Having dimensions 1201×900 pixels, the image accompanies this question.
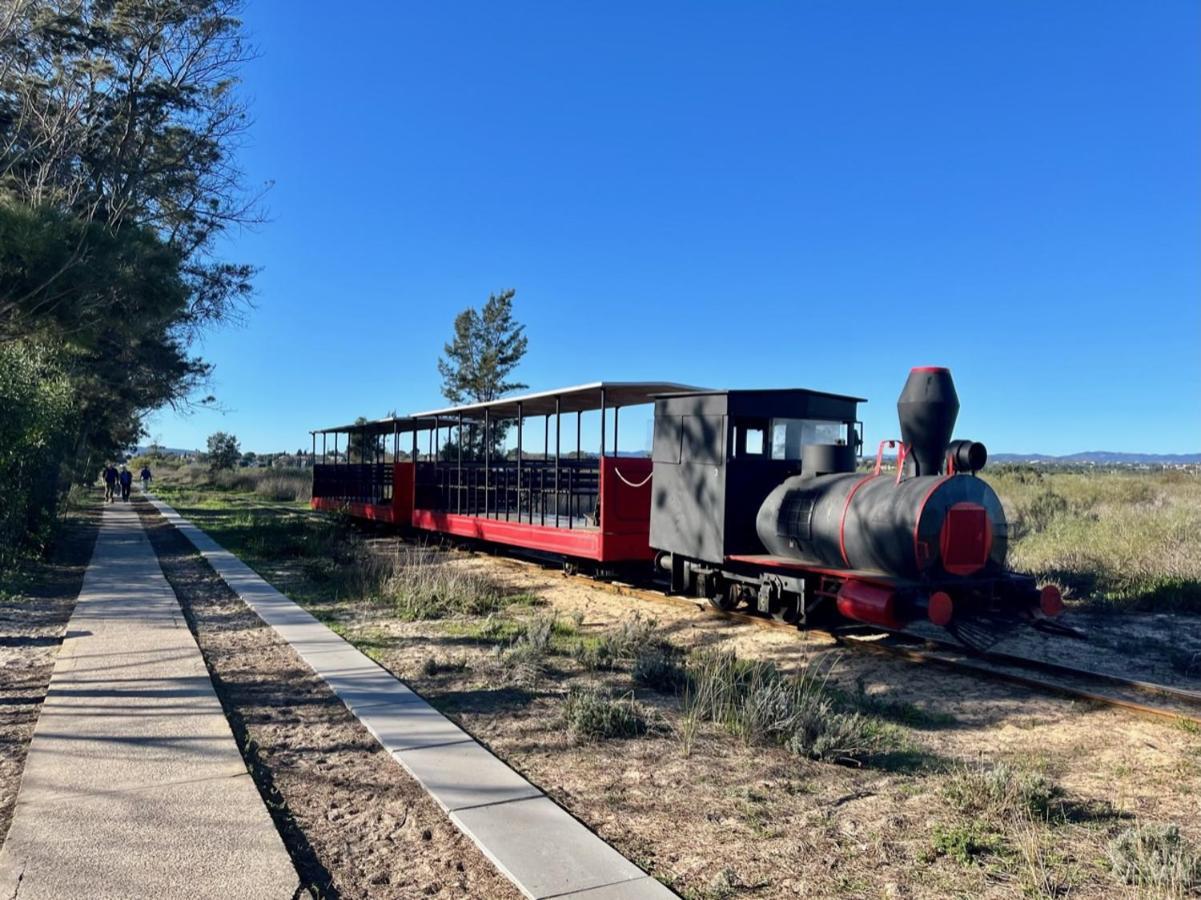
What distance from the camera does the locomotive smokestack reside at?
27.8 feet

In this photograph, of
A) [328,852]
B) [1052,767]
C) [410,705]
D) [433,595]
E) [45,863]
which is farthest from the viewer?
[433,595]

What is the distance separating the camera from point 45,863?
3.55 m

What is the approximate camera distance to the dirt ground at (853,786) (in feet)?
12.4

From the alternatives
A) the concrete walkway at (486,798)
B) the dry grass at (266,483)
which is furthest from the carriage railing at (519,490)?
the dry grass at (266,483)

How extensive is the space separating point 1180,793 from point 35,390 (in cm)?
1504

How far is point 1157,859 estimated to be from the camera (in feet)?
12.1

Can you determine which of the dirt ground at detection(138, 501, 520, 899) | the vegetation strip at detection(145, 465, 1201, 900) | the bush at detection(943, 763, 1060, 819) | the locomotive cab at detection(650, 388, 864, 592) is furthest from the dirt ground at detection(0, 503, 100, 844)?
the locomotive cab at detection(650, 388, 864, 592)

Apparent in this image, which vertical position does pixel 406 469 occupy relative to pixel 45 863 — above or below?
above

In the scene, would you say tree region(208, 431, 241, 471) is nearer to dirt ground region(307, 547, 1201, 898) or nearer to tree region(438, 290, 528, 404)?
tree region(438, 290, 528, 404)

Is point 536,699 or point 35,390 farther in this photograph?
point 35,390

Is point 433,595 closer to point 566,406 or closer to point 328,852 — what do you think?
point 566,406

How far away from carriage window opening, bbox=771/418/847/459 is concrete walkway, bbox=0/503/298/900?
262 inches

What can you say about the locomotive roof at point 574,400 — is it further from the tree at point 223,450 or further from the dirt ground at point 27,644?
the tree at point 223,450

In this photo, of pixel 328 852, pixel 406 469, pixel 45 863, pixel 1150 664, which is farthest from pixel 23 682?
pixel 406 469
